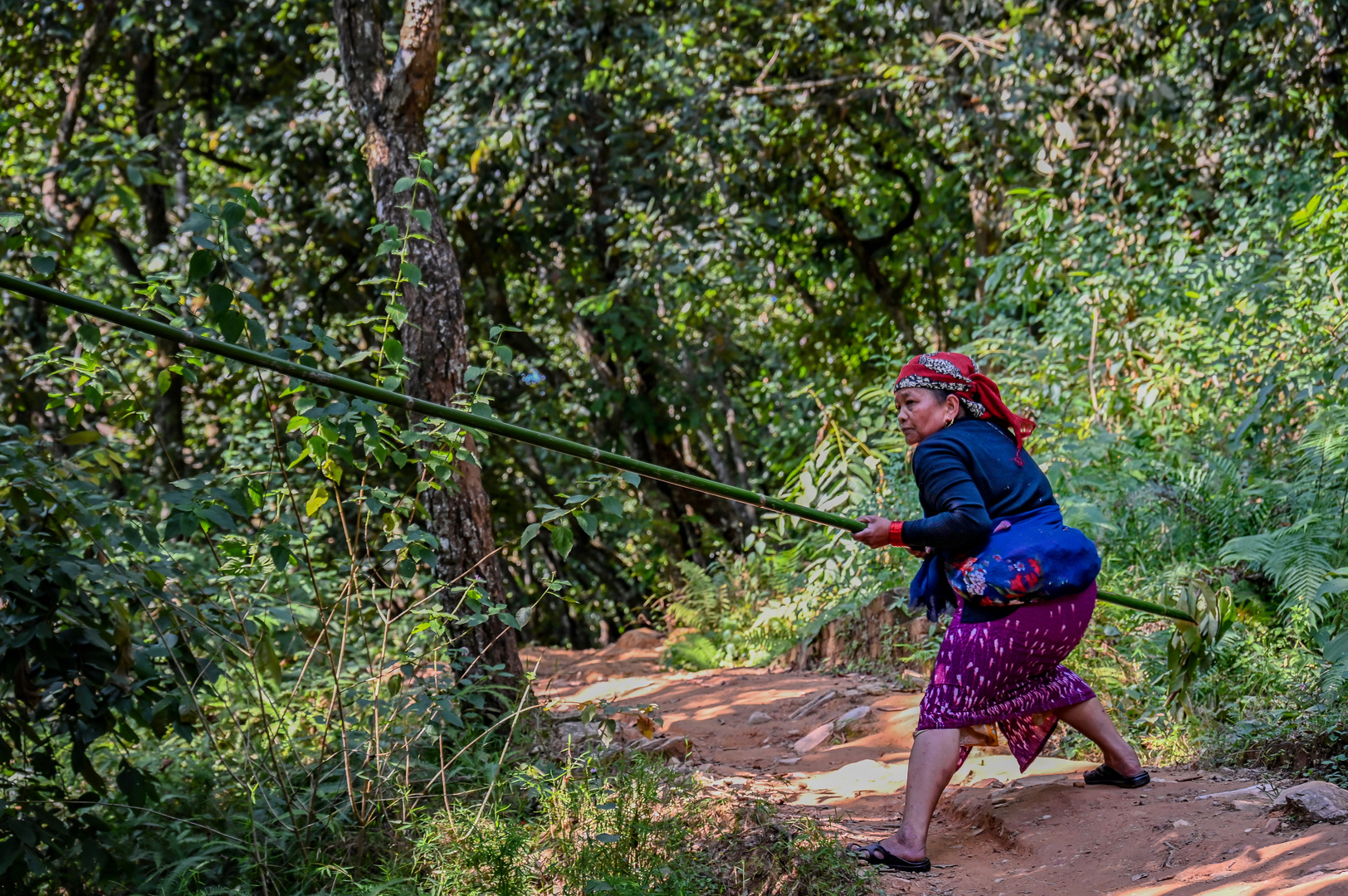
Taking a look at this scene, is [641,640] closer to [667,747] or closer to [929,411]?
[667,747]

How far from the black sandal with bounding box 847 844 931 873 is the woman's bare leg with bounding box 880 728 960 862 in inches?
0.5

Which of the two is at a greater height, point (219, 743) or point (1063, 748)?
point (219, 743)

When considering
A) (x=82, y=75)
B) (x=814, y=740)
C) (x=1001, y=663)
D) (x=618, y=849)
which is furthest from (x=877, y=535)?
(x=82, y=75)

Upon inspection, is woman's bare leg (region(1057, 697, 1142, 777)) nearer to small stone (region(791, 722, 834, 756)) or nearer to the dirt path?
the dirt path

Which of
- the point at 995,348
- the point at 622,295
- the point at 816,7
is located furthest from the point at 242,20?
the point at 995,348

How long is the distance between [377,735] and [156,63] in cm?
1017

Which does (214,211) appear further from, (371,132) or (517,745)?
(517,745)

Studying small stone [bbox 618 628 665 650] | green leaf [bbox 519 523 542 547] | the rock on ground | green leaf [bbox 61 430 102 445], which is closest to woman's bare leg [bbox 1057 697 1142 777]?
the rock on ground

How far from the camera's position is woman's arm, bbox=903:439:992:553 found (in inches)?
120

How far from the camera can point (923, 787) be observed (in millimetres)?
3113

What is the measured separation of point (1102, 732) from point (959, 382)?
4.21 feet

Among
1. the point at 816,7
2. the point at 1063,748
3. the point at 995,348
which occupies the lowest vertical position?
the point at 1063,748

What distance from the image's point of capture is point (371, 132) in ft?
16.0

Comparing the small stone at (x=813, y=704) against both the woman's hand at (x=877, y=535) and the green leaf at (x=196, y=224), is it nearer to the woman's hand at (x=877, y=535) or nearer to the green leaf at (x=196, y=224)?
the woman's hand at (x=877, y=535)
